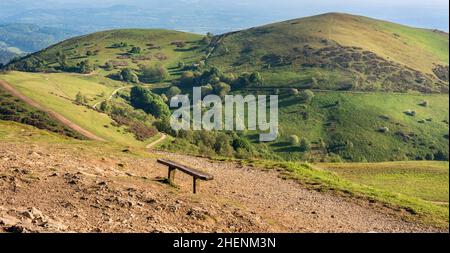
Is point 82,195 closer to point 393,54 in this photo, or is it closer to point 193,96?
point 193,96

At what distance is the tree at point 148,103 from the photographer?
12600cm

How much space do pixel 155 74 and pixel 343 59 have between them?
6802 centimetres

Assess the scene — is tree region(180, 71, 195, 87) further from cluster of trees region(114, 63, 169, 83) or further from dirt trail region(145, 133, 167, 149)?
dirt trail region(145, 133, 167, 149)

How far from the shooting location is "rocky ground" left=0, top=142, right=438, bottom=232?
15.4 metres

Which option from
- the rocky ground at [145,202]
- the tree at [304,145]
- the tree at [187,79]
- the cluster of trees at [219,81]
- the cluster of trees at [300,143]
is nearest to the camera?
the rocky ground at [145,202]

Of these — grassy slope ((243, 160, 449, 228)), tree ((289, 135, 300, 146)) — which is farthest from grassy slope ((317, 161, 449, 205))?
tree ((289, 135, 300, 146))

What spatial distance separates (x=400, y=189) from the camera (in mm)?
42031

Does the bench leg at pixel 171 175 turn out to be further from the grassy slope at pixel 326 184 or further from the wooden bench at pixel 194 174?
the grassy slope at pixel 326 184

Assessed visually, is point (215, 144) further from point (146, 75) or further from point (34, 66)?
point (34, 66)

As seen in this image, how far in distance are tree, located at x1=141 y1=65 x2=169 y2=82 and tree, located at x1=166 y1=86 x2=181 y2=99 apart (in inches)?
790

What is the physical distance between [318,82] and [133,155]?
120643 mm

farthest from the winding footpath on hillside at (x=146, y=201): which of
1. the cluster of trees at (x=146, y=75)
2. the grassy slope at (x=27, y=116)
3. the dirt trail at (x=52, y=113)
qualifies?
the cluster of trees at (x=146, y=75)

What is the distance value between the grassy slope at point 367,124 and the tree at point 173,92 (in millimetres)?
35656
